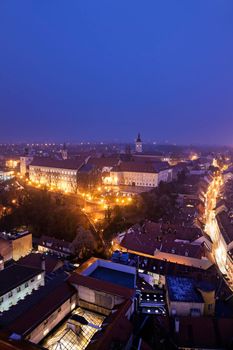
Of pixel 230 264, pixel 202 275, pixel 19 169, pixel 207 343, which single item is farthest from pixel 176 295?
pixel 19 169

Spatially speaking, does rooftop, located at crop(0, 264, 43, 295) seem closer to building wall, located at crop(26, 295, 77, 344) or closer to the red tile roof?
building wall, located at crop(26, 295, 77, 344)

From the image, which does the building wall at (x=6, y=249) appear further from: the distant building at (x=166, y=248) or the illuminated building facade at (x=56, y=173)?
the illuminated building facade at (x=56, y=173)

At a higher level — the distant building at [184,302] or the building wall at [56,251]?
the distant building at [184,302]

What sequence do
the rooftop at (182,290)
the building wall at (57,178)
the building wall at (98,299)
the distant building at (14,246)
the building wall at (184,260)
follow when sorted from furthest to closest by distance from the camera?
the building wall at (57,178) → the distant building at (14,246) → the building wall at (184,260) → the rooftop at (182,290) → the building wall at (98,299)

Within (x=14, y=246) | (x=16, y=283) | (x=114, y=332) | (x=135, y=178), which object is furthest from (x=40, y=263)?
(x=135, y=178)

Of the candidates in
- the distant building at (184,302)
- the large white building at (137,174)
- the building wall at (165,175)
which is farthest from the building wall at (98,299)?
the building wall at (165,175)

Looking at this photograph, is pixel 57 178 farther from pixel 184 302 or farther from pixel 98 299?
pixel 98 299
